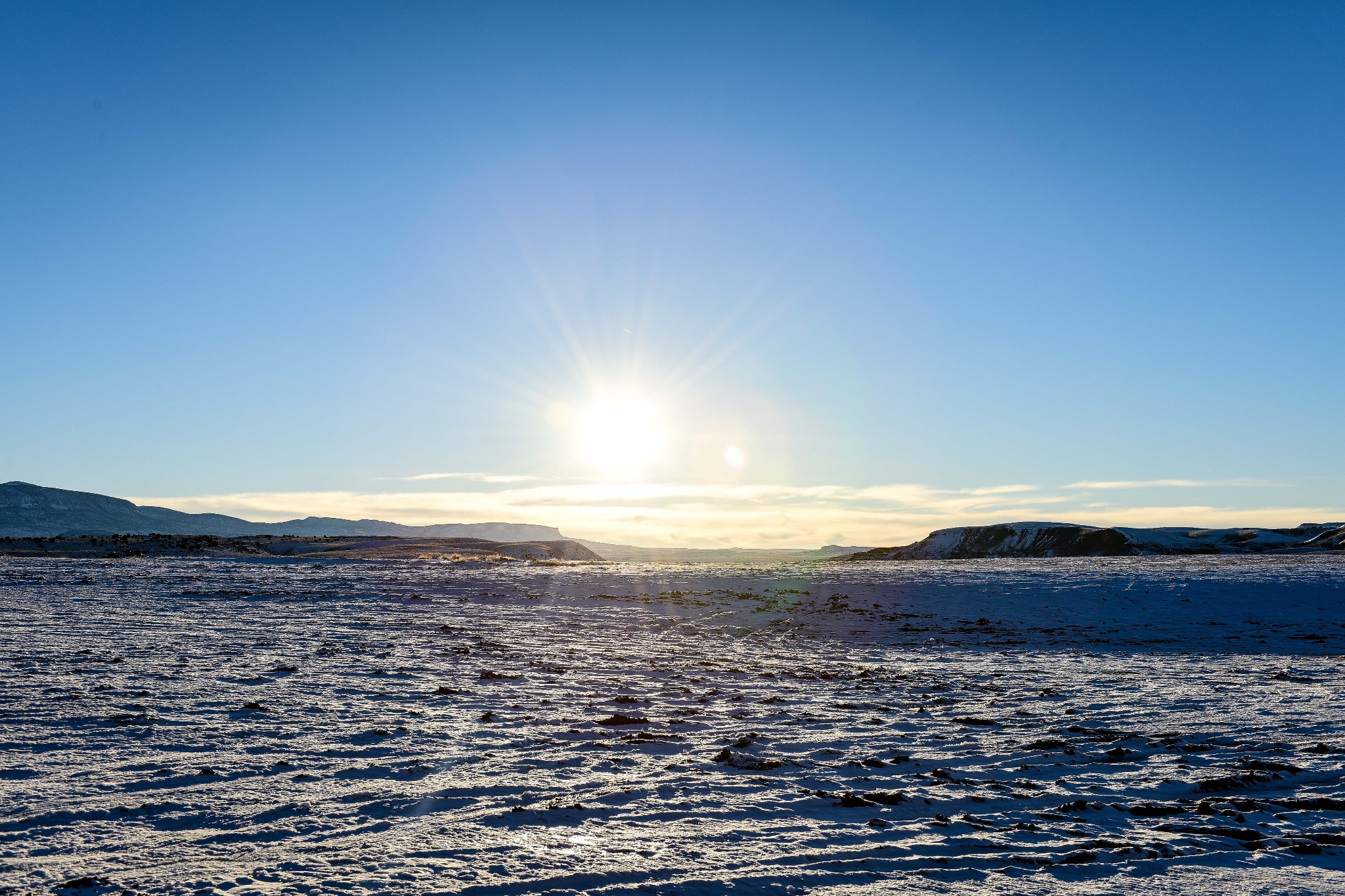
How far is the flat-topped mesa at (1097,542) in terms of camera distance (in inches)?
1928

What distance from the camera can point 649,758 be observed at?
293 inches

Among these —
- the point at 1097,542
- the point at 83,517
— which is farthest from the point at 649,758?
the point at 83,517

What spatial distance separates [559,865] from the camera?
4.89 m

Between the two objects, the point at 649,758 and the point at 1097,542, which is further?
the point at 1097,542

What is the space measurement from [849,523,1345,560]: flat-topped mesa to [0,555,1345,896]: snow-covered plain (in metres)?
34.5

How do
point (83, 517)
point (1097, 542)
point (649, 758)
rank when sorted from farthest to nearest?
point (83, 517) < point (1097, 542) < point (649, 758)

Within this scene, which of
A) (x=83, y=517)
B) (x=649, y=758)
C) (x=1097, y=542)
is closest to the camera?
(x=649, y=758)

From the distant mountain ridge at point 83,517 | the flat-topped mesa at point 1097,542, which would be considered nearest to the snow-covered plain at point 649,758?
the flat-topped mesa at point 1097,542

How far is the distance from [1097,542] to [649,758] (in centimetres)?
5214

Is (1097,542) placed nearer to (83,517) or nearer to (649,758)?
(649,758)

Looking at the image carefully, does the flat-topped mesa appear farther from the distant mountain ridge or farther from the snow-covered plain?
the distant mountain ridge

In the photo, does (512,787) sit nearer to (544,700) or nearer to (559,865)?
(559,865)

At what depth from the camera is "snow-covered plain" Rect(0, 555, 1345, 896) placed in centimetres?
491

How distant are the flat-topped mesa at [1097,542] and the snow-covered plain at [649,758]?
1360 inches
